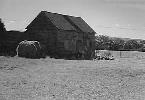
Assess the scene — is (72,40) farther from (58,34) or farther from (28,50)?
(28,50)

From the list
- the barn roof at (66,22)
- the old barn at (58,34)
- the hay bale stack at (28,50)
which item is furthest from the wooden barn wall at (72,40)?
the hay bale stack at (28,50)

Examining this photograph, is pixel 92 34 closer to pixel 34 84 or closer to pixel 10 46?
pixel 10 46

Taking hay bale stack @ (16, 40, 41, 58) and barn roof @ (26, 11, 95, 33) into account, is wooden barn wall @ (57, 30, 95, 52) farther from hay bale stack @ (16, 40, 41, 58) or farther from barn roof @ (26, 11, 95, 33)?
hay bale stack @ (16, 40, 41, 58)

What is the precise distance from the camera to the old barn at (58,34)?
121 feet

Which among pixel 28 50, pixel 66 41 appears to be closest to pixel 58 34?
pixel 66 41

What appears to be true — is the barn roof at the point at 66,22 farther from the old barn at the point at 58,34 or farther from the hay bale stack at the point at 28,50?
the hay bale stack at the point at 28,50

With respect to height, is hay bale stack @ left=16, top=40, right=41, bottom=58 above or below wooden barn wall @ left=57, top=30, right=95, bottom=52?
below

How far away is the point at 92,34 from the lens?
148 feet

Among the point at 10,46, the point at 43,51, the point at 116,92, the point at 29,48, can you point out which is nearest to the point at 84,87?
the point at 116,92

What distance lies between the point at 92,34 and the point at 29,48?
50.4 ft

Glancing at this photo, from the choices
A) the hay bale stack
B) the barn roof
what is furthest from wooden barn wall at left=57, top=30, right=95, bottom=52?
the hay bale stack

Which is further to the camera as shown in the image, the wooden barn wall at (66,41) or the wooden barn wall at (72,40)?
the wooden barn wall at (72,40)

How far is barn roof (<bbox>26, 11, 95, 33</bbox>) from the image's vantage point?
37938 millimetres

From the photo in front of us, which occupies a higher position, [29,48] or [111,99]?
[29,48]
